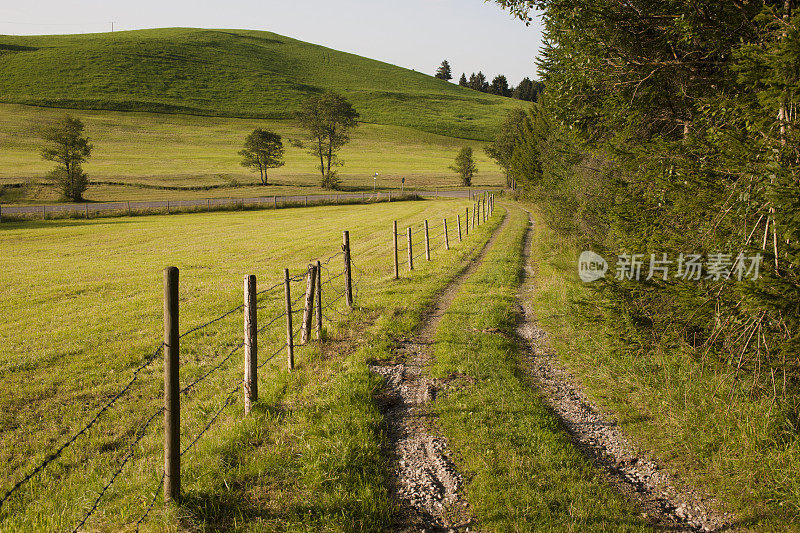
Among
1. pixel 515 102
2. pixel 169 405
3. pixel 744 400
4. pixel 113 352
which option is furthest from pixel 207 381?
pixel 515 102

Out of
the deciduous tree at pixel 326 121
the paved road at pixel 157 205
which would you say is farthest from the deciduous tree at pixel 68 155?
the deciduous tree at pixel 326 121

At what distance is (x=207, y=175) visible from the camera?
6981 centimetres

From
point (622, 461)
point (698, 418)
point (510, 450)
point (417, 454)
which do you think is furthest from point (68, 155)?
point (698, 418)

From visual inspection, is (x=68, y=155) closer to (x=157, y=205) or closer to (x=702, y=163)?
(x=157, y=205)

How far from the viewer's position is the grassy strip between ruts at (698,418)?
4.56 metres

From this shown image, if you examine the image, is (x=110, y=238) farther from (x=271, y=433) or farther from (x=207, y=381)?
(x=271, y=433)

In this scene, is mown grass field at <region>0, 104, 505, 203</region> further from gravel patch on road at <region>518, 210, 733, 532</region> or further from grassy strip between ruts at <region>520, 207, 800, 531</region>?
grassy strip between ruts at <region>520, 207, 800, 531</region>

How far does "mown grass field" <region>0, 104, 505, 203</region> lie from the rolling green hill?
7651 mm

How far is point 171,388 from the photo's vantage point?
4.40 m

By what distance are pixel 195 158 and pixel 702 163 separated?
85.9 m

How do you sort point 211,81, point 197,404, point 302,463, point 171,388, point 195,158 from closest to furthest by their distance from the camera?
point 171,388
point 302,463
point 197,404
point 195,158
point 211,81

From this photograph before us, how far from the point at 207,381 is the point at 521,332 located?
5.95 meters

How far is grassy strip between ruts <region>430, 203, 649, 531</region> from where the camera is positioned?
A: 4.38 m

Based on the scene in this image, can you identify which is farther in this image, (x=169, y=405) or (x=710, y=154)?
(x=710, y=154)
